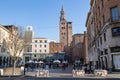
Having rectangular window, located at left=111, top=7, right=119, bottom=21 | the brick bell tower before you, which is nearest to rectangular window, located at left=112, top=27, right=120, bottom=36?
rectangular window, located at left=111, top=7, right=119, bottom=21

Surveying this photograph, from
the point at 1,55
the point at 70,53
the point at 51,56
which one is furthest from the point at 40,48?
the point at 1,55

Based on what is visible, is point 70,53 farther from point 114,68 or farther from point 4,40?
point 114,68

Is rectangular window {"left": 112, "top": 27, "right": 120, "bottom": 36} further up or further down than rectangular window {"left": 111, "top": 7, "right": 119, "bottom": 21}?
Result: further down

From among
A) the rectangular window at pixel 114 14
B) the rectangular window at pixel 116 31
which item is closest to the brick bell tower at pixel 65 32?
the rectangular window at pixel 114 14

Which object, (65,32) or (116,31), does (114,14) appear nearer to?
(116,31)

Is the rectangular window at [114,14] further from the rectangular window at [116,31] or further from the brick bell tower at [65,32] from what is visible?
the brick bell tower at [65,32]

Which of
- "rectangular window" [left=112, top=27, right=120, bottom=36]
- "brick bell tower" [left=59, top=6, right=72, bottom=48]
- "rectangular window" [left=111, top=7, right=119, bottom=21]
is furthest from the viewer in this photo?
"brick bell tower" [left=59, top=6, right=72, bottom=48]

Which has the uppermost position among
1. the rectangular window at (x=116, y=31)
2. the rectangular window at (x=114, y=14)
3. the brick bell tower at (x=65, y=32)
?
the brick bell tower at (x=65, y=32)

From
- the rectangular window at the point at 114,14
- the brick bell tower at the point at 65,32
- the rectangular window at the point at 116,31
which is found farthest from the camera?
the brick bell tower at the point at 65,32

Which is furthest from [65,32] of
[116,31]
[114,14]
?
[116,31]

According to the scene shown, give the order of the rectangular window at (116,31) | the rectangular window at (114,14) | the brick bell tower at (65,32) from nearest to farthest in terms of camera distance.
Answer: the rectangular window at (116,31), the rectangular window at (114,14), the brick bell tower at (65,32)

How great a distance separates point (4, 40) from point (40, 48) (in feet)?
157

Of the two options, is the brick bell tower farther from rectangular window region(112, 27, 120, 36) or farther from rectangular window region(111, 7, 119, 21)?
rectangular window region(112, 27, 120, 36)

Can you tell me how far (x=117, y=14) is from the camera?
33.2 m
